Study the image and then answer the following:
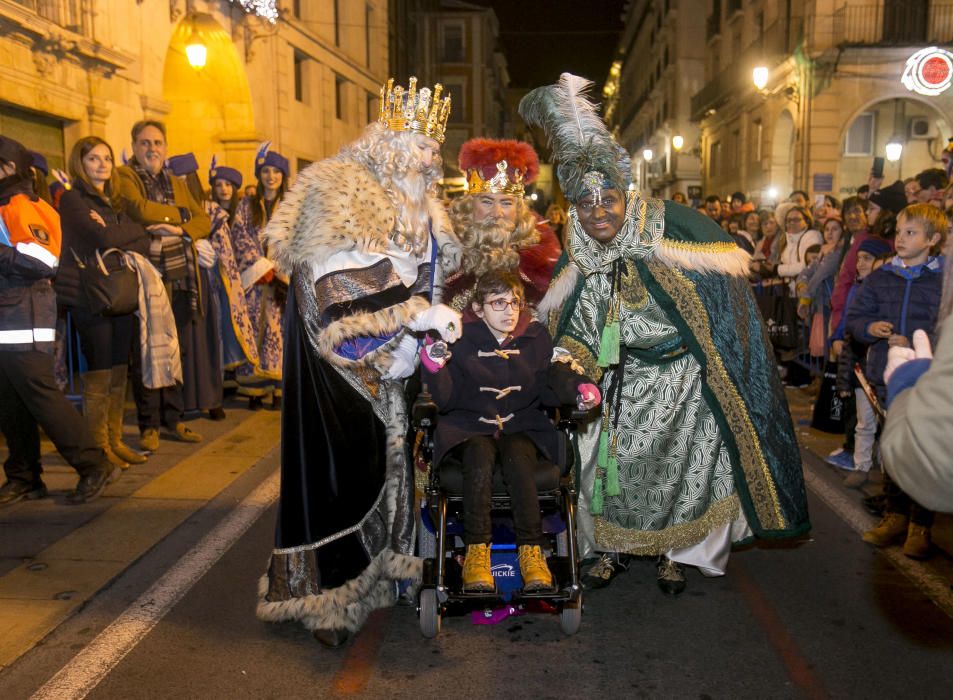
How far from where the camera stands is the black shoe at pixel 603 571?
4.23m

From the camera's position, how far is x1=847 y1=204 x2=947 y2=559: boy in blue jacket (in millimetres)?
4805

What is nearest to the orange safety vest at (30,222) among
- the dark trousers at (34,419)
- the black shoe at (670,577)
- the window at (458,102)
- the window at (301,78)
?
the dark trousers at (34,419)

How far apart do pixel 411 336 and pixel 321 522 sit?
852 millimetres

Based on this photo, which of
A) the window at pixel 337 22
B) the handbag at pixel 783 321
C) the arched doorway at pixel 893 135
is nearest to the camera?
the handbag at pixel 783 321

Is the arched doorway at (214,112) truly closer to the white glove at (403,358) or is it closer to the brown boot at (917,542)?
the white glove at (403,358)

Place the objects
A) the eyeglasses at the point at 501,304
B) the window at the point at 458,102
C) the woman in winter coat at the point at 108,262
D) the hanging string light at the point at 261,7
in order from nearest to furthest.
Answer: the eyeglasses at the point at 501,304 → the woman in winter coat at the point at 108,262 → the hanging string light at the point at 261,7 → the window at the point at 458,102

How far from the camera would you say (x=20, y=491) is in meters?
5.38

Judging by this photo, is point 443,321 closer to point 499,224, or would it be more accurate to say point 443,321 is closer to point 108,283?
point 499,224

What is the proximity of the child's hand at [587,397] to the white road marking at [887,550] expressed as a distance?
188 cm

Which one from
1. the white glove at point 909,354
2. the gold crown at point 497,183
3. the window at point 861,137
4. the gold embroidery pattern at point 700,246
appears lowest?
the white glove at point 909,354

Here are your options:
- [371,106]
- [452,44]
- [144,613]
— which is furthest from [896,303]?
[452,44]

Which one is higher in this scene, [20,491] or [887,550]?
[20,491]

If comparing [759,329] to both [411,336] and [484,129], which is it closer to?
[411,336]

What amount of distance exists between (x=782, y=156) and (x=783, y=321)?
52.7 ft
